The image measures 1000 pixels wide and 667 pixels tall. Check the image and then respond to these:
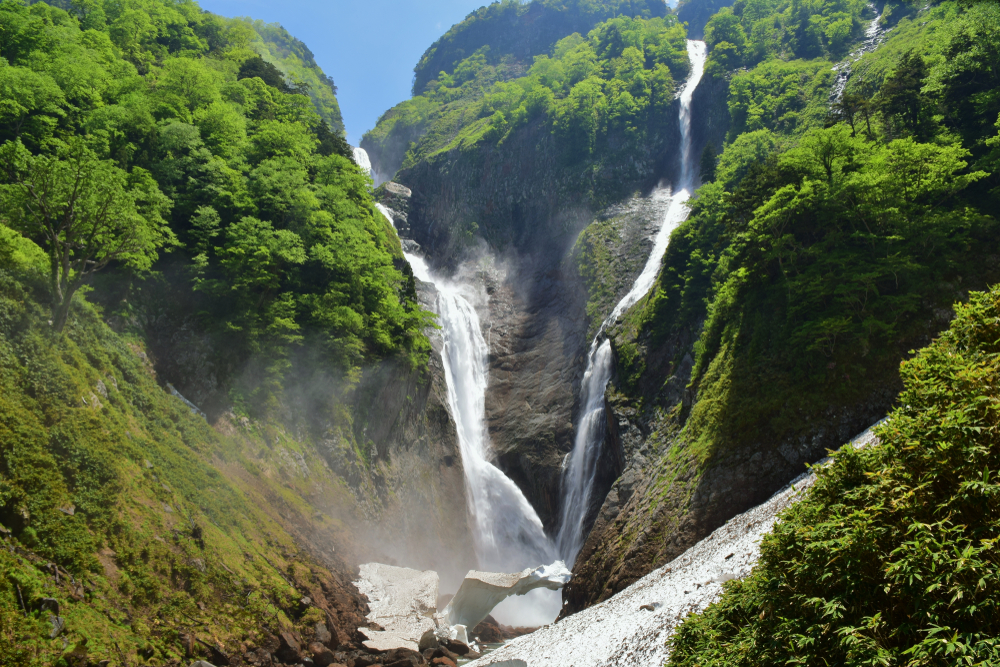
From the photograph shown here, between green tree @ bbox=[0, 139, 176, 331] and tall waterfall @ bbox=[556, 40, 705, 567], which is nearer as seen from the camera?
green tree @ bbox=[0, 139, 176, 331]

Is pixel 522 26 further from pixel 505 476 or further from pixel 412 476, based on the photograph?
pixel 412 476

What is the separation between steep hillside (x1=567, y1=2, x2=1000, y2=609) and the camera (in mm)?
19062

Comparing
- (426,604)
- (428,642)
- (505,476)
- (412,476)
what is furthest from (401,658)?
(505,476)

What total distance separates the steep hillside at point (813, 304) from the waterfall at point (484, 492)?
772 centimetres

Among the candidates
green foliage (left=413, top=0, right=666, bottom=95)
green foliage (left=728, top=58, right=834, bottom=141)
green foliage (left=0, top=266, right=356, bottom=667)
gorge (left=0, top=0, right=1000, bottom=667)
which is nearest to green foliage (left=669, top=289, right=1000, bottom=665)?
gorge (left=0, top=0, right=1000, bottom=667)

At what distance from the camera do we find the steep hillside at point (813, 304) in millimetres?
19062

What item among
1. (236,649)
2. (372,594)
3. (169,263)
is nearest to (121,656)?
(236,649)

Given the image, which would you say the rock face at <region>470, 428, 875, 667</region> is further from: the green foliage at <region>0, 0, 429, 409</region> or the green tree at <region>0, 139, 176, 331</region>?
the green foliage at <region>0, 0, 429, 409</region>

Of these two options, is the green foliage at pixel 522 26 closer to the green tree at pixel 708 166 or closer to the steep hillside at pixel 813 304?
the green tree at pixel 708 166

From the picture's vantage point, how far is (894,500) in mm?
5992

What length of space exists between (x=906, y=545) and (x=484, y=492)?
3350cm

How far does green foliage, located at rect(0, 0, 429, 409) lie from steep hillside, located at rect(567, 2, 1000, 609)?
645 inches

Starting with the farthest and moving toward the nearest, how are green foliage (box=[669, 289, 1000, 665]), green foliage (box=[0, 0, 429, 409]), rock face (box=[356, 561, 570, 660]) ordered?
green foliage (box=[0, 0, 429, 409]) < rock face (box=[356, 561, 570, 660]) < green foliage (box=[669, 289, 1000, 665])

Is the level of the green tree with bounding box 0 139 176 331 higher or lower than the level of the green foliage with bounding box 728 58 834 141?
lower
